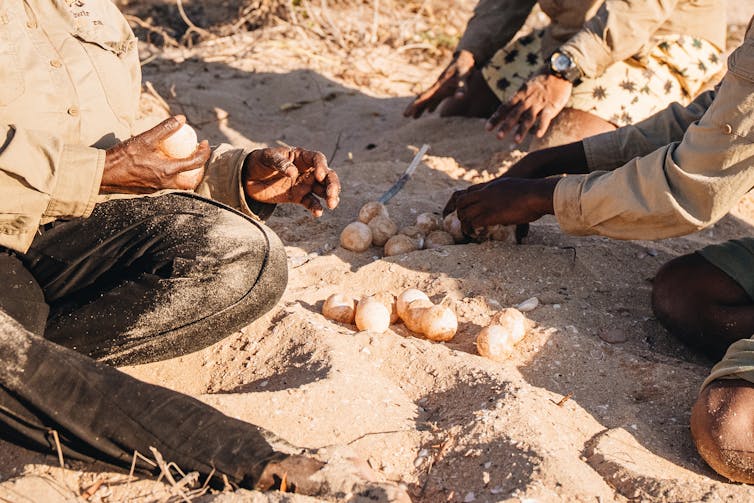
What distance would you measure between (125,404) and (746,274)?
6.83 feet

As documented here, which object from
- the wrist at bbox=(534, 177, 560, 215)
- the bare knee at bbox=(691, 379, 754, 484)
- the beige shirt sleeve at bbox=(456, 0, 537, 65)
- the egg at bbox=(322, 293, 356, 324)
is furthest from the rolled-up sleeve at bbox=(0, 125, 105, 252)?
the beige shirt sleeve at bbox=(456, 0, 537, 65)

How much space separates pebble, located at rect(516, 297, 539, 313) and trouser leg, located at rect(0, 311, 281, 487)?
1.25 meters

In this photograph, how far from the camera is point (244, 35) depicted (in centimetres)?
629

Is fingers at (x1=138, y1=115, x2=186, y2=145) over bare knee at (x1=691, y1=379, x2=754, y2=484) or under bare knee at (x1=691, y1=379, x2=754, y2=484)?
over

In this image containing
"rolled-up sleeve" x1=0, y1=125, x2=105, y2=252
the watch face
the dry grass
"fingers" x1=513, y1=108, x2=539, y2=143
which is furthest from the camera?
the dry grass

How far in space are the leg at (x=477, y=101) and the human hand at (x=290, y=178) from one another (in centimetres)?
240

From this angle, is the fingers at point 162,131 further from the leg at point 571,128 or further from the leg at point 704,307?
the leg at point 571,128

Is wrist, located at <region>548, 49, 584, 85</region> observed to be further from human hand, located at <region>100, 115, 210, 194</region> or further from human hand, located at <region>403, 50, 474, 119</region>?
human hand, located at <region>100, 115, 210, 194</region>

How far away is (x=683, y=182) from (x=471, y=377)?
2.97 feet

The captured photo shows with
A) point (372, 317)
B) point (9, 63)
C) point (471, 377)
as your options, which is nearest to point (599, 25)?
point (372, 317)

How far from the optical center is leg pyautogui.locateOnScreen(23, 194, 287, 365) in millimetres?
2477

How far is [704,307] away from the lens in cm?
281

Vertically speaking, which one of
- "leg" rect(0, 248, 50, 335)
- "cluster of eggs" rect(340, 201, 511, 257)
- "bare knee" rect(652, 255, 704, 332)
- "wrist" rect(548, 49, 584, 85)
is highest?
"wrist" rect(548, 49, 584, 85)

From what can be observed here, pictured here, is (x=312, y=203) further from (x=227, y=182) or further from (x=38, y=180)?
(x=38, y=180)
